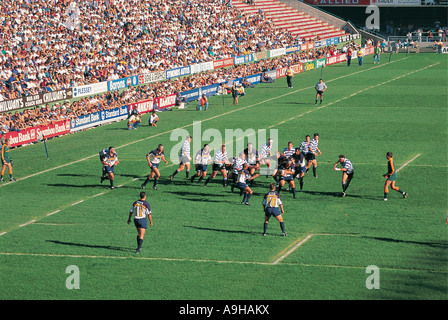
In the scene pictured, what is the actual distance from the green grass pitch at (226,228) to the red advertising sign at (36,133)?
0.66 meters

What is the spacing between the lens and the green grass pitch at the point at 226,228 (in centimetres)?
1805

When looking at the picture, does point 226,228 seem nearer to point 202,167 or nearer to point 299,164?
point 299,164

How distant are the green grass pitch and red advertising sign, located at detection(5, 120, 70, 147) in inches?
25.9

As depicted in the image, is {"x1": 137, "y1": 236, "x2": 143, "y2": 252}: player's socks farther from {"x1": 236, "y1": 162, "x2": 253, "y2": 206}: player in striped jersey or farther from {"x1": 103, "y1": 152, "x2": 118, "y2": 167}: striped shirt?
{"x1": 103, "y1": 152, "x2": 118, "y2": 167}: striped shirt

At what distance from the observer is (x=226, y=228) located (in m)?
23.0

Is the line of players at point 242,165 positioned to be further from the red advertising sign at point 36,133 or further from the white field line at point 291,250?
the red advertising sign at point 36,133

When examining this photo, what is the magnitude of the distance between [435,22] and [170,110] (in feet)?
194

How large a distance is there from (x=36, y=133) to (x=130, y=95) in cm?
1169

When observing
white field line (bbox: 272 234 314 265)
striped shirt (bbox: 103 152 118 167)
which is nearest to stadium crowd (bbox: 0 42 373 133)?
striped shirt (bbox: 103 152 118 167)

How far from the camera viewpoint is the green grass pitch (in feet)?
59.2

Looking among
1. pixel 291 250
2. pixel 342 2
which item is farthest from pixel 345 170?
pixel 342 2
